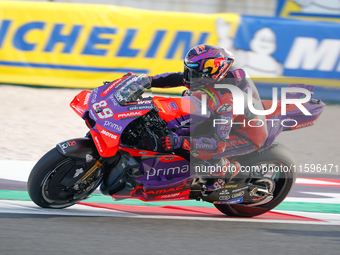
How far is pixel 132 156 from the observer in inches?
154

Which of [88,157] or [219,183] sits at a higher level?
[88,157]

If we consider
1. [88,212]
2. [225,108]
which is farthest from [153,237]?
[225,108]

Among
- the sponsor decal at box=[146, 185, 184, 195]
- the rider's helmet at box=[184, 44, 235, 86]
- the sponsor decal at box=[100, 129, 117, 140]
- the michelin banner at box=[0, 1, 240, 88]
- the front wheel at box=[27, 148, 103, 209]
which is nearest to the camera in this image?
the sponsor decal at box=[100, 129, 117, 140]

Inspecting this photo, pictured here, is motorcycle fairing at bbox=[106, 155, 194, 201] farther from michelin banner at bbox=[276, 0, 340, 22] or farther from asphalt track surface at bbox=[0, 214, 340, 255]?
michelin banner at bbox=[276, 0, 340, 22]

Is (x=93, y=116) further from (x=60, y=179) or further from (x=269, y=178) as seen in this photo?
(x=269, y=178)

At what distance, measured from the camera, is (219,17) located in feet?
33.1

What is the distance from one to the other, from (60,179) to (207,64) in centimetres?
152

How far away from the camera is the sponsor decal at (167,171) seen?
3.98 meters

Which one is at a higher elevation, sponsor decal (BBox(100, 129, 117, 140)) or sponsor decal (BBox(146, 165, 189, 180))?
sponsor decal (BBox(100, 129, 117, 140))

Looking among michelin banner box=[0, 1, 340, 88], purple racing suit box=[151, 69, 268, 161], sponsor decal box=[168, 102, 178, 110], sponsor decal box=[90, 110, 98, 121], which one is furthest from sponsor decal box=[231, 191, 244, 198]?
michelin banner box=[0, 1, 340, 88]

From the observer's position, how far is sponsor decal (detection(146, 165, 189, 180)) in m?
3.98

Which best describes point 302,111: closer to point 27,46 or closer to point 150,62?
point 150,62

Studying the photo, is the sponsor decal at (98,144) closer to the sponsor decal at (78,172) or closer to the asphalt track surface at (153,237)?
the sponsor decal at (78,172)

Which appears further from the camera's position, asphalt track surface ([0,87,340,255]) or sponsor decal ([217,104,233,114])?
sponsor decal ([217,104,233,114])
